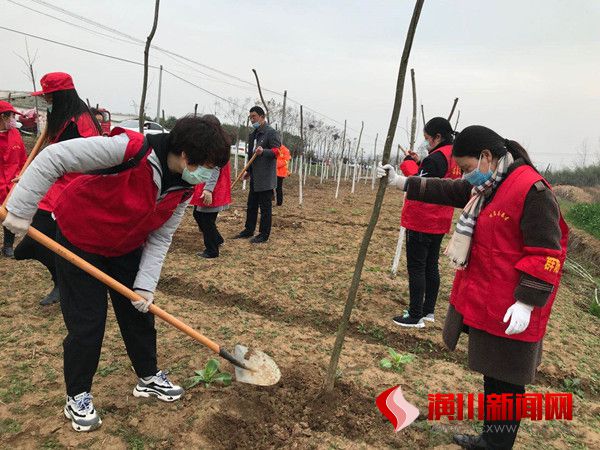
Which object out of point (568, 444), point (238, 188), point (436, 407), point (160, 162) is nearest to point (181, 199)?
point (160, 162)

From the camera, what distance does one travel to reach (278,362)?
9.57ft

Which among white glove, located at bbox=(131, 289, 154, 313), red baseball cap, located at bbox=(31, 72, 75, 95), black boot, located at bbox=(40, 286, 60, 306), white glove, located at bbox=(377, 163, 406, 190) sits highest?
red baseball cap, located at bbox=(31, 72, 75, 95)

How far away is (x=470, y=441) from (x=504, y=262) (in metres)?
1.08

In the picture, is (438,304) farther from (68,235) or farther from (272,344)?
(68,235)

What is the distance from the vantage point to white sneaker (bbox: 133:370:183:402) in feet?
7.93

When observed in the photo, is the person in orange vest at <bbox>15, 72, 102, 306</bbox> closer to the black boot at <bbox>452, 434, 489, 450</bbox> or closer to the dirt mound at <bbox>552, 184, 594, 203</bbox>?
the black boot at <bbox>452, 434, 489, 450</bbox>

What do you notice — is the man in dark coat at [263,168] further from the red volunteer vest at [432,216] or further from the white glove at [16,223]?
the white glove at [16,223]

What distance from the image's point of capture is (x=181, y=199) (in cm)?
213

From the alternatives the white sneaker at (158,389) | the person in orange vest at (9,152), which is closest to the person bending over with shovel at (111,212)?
the white sneaker at (158,389)

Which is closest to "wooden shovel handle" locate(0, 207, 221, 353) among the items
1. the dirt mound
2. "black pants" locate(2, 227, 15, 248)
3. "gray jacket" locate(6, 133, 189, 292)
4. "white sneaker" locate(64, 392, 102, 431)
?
"gray jacket" locate(6, 133, 189, 292)

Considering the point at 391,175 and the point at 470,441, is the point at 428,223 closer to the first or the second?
the point at 391,175

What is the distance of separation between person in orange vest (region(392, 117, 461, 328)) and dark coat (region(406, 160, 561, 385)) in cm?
132

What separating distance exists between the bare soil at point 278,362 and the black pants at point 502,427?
1.27 feet

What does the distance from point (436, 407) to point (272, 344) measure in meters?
1.19
